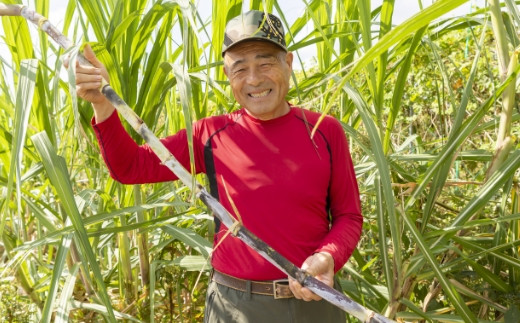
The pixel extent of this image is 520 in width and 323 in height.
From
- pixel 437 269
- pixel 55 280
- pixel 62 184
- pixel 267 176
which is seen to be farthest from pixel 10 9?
pixel 437 269

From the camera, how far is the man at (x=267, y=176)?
1.18 metres

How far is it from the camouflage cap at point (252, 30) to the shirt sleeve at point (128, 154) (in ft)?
0.68

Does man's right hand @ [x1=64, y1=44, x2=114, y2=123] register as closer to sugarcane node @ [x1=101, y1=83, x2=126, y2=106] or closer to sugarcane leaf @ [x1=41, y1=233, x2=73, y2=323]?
sugarcane node @ [x1=101, y1=83, x2=126, y2=106]

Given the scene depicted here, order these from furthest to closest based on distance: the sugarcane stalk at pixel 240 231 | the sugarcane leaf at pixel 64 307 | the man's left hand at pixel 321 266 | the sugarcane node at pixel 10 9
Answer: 1. the sugarcane leaf at pixel 64 307
2. the man's left hand at pixel 321 266
3. the sugarcane node at pixel 10 9
4. the sugarcane stalk at pixel 240 231

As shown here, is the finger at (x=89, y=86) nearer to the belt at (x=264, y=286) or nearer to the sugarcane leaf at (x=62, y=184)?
the sugarcane leaf at (x=62, y=184)

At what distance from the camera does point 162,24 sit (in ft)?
4.25

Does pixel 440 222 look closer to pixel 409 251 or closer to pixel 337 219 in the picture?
pixel 409 251

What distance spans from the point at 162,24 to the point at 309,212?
0.47 m

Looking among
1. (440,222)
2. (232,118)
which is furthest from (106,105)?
(440,222)

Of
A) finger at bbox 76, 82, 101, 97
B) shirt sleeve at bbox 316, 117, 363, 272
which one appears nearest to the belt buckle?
shirt sleeve at bbox 316, 117, 363, 272

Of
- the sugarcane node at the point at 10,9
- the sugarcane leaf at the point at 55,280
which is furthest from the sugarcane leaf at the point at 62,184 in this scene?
the sugarcane node at the point at 10,9

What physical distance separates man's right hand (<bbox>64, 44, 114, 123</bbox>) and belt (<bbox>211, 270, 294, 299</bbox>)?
0.38m

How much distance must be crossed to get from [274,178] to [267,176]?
0.04ft

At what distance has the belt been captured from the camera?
3.85 feet
